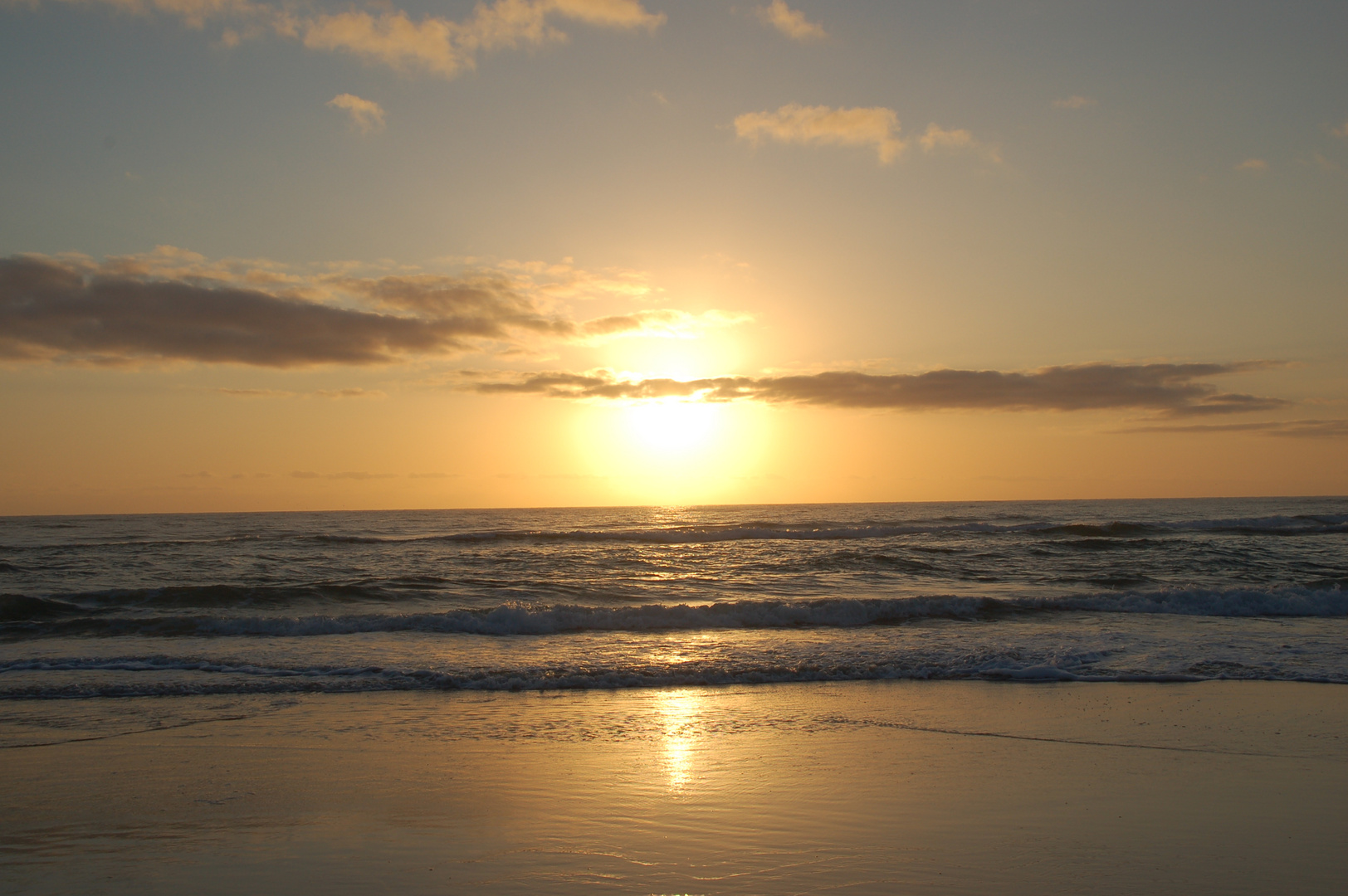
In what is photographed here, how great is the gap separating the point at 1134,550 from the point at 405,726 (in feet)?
90.1

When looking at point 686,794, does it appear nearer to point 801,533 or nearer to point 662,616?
point 662,616

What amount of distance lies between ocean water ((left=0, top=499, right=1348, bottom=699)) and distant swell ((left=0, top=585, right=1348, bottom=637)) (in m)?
0.05

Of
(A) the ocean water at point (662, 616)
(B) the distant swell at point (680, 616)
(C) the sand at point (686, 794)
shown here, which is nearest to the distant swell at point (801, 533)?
(A) the ocean water at point (662, 616)

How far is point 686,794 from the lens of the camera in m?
5.49

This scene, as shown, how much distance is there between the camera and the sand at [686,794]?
4.26 meters

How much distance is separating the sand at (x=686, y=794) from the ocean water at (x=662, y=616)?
49.9 inches

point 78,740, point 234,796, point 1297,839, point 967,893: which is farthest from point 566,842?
point 78,740

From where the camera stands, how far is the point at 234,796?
5629mm

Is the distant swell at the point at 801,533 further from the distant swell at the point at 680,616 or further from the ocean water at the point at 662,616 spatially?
the distant swell at the point at 680,616

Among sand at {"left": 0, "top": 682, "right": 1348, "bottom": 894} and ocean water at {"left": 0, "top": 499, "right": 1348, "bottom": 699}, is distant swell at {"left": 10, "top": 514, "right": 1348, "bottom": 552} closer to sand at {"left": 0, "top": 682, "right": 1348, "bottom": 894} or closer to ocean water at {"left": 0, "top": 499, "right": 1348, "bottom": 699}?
ocean water at {"left": 0, "top": 499, "right": 1348, "bottom": 699}

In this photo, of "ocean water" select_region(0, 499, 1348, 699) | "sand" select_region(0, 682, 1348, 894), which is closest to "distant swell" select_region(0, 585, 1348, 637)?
"ocean water" select_region(0, 499, 1348, 699)

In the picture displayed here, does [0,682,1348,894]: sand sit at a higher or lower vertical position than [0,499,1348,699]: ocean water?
higher

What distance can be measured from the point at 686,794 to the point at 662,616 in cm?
941

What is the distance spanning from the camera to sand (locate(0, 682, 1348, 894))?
426 centimetres
